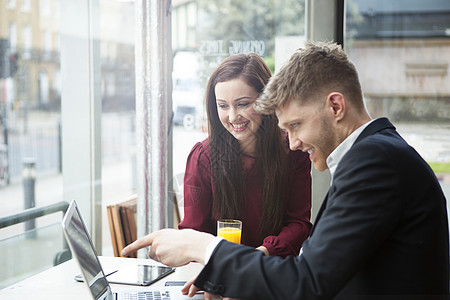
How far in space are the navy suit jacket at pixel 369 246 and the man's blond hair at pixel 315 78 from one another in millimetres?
204

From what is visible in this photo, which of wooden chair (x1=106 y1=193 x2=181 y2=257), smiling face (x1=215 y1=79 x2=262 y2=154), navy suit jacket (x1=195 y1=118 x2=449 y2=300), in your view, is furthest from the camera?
wooden chair (x1=106 y1=193 x2=181 y2=257)

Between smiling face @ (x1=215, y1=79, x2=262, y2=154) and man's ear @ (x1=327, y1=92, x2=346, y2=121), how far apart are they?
2.95 ft

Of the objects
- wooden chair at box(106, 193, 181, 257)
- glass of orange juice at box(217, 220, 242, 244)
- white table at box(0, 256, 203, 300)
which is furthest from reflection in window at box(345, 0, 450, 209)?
white table at box(0, 256, 203, 300)

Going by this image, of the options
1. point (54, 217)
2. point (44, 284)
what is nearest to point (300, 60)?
point (44, 284)

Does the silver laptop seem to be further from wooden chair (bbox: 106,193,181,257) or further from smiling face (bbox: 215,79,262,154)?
wooden chair (bbox: 106,193,181,257)

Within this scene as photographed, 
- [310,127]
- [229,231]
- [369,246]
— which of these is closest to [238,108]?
[229,231]

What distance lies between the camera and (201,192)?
8.14ft

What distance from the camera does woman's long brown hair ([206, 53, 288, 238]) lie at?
2.39 metres

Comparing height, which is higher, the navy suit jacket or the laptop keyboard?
the navy suit jacket

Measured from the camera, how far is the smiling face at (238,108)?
7.79ft

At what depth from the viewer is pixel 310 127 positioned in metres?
1.53

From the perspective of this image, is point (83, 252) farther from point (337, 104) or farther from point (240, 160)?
point (240, 160)

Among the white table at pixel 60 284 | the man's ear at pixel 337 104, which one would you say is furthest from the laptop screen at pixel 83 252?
the man's ear at pixel 337 104

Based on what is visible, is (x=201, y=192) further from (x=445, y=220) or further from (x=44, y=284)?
(x=445, y=220)
